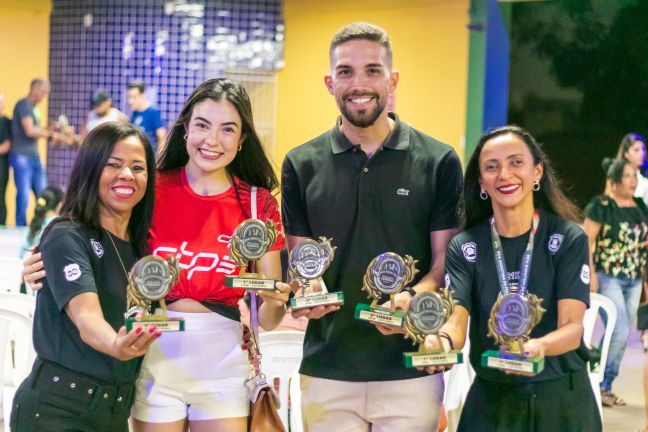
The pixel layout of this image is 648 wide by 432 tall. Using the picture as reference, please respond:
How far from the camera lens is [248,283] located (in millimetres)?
2465

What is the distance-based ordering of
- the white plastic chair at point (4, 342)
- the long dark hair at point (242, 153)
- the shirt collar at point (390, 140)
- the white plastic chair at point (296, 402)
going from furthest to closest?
the white plastic chair at point (4, 342), the white plastic chair at point (296, 402), the shirt collar at point (390, 140), the long dark hair at point (242, 153)

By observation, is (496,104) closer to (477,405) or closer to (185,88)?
(185,88)

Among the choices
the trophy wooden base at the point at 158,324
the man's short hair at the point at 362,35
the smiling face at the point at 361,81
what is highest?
the man's short hair at the point at 362,35

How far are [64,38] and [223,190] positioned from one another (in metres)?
9.77

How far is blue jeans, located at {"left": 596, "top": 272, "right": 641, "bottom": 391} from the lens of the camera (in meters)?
6.36

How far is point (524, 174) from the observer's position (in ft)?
8.46

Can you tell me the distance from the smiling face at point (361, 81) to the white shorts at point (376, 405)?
813mm

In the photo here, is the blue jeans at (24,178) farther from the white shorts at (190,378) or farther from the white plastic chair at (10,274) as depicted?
the white shorts at (190,378)

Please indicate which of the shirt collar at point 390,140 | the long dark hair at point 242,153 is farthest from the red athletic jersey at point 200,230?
the shirt collar at point 390,140

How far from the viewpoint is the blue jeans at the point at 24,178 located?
11.3 metres

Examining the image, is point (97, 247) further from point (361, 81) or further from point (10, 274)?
point (10, 274)

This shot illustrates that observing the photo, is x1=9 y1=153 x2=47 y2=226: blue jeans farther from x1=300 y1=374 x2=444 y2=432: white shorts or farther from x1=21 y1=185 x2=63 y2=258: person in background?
x1=300 y1=374 x2=444 y2=432: white shorts

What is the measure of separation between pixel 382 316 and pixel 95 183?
88 centimetres

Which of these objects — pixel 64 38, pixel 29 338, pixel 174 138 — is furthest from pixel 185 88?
pixel 174 138
